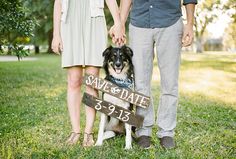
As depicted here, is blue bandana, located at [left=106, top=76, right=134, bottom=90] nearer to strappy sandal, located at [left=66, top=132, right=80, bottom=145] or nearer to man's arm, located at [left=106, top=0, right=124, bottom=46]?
man's arm, located at [left=106, top=0, right=124, bottom=46]

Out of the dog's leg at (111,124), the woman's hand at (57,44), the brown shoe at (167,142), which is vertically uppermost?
the woman's hand at (57,44)

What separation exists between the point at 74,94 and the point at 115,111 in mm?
566

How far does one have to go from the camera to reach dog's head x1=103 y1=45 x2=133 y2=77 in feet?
15.7

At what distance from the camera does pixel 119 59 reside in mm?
4785

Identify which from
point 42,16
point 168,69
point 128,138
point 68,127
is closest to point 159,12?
point 168,69

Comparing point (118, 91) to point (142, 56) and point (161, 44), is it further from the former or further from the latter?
point (161, 44)

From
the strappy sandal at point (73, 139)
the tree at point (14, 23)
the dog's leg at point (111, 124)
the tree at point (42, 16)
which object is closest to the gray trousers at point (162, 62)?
the dog's leg at point (111, 124)

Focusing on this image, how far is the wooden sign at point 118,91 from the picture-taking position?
4676 mm

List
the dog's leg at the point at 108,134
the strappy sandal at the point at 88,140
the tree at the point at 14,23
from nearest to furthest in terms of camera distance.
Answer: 1. the strappy sandal at the point at 88,140
2. the dog's leg at the point at 108,134
3. the tree at the point at 14,23

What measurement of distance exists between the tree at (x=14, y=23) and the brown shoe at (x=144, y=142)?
19.6ft

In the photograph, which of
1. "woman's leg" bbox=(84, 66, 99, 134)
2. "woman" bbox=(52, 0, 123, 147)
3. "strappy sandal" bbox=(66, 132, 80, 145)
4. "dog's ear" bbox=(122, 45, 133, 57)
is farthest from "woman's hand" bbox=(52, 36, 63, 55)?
"strappy sandal" bbox=(66, 132, 80, 145)

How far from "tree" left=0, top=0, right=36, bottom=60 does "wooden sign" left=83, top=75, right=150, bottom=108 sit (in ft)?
19.3

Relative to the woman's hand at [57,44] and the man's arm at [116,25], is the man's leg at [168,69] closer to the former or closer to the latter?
the man's arm at [116,25]

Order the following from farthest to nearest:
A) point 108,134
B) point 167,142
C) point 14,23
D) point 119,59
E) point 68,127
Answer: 1. point 14,23
2. point 68,127
3. point 108,134
4. point 167,142
5. point 119,59
